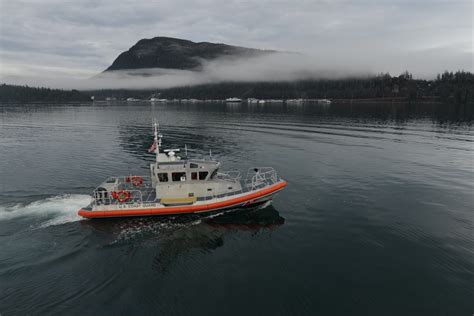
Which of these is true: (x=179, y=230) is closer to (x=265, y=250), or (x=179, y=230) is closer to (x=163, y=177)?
(x=163, y=177)

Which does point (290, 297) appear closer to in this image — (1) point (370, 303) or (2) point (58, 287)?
(1) point (370, 303)

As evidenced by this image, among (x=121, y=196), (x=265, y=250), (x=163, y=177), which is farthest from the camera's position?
(x=163, y=177)

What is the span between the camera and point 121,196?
2373 centimetres

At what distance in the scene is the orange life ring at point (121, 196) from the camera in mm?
23641

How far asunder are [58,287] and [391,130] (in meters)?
69.5

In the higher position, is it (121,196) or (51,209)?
(121,196)

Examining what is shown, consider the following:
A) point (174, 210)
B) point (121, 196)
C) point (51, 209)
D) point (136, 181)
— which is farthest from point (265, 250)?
point (51, 209)

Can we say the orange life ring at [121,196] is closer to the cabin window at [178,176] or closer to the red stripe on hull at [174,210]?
the red stripe on hull at [174,210]

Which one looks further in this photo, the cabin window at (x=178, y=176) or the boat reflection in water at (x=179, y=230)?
the cabin window at (x=178, y=176)

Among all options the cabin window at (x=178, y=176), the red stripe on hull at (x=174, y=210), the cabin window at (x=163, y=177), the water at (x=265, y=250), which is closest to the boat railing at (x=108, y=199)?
the red stripe on hull at (x=174, y=210)

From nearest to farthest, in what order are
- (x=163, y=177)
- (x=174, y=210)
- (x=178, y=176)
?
(x=174, y=210) < (x=163, y=177) < (x=178, y=176)

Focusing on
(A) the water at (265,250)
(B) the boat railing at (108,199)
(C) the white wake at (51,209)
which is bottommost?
(A) the water at (265,250)

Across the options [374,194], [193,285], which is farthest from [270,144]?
[193,285]

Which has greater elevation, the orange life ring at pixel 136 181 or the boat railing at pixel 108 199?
the orange life ring at pixel 136 181
